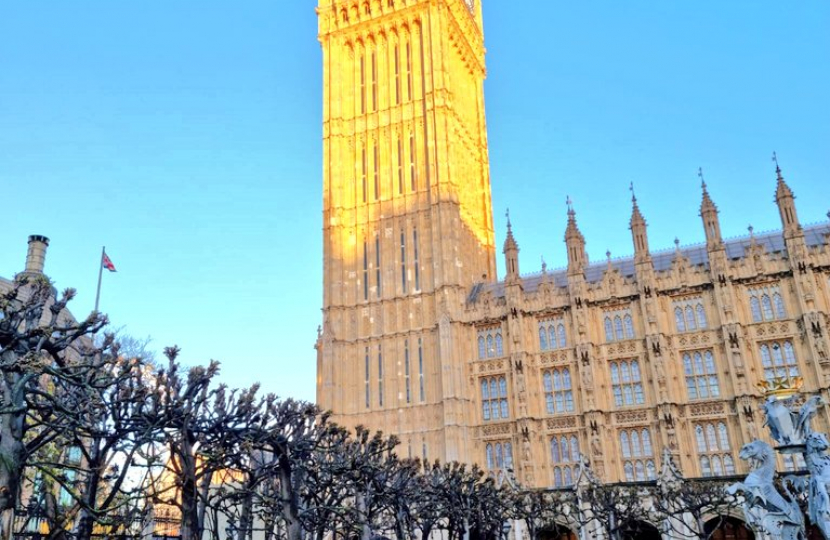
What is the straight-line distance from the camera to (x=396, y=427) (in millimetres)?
46688

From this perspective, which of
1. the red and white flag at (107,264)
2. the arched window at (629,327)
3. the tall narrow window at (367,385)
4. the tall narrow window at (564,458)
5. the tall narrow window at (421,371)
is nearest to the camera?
the red and white flag at (107,264)

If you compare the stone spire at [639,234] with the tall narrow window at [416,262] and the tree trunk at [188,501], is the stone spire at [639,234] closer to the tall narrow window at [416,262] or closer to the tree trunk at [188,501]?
the tall narrow window at [416,262]

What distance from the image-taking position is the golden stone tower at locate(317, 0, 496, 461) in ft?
154

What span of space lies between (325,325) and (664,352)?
2276 centimetres

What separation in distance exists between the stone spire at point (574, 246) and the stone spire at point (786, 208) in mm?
11782

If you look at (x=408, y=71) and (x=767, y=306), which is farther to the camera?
(x=408, y=71)

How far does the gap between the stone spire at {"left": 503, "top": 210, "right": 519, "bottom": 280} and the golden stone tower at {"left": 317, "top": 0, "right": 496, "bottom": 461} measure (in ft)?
10.9

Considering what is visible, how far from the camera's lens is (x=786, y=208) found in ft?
137

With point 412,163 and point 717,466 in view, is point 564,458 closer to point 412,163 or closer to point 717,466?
point 717,466

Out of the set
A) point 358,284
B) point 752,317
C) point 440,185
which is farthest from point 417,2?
point 752,317

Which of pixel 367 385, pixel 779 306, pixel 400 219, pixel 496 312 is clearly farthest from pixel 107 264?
pixel 779 306

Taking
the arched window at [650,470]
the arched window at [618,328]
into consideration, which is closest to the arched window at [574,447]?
the arched window at [650,470]

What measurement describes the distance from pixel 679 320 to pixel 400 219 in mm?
20290

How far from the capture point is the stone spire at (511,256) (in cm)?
4762
